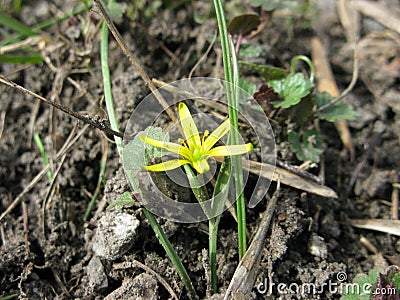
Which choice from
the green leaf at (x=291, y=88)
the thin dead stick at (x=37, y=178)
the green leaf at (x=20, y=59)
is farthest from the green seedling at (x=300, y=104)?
the green leaf at (x=20, y=59)

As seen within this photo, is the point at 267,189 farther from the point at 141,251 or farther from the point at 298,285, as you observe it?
the point at 141,251

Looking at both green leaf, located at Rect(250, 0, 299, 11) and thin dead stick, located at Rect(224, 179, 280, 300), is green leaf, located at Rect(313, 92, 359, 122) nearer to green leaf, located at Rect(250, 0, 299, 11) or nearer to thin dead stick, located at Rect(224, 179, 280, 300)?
green leaf, located at Rect(250, 0, 299, 11)

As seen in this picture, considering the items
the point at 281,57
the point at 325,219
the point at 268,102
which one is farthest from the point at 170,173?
the point at 281,57

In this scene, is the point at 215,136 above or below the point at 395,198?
above

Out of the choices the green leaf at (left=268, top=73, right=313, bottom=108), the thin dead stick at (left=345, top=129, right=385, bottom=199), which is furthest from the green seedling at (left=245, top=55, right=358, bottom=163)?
the thin dead stick at (left=345, top=129, right=385, bottom=199)

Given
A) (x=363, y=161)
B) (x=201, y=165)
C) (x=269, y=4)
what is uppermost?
(x=269, y=4)

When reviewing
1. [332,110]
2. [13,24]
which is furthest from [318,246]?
[13,24]

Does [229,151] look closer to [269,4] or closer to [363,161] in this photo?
[363,161]
